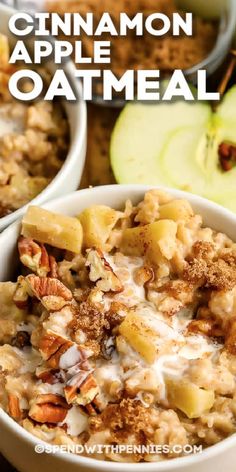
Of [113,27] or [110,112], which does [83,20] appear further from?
[110,112]

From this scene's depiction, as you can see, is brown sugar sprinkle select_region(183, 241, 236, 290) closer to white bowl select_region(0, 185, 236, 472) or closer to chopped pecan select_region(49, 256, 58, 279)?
white bowl select_region(0, 185, 236, 472)

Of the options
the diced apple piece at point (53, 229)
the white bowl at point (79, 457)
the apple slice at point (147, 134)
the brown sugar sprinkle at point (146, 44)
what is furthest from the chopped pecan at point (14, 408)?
the brown sugar sprinkle at point (146, 44)

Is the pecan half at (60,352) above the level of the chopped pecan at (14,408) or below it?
above

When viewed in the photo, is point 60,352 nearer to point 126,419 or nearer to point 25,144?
point 126,419

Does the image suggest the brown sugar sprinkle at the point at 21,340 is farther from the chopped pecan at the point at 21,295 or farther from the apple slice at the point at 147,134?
the apple slice at the point at 147,134

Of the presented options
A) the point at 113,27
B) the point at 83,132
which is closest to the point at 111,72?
the point at 113,27

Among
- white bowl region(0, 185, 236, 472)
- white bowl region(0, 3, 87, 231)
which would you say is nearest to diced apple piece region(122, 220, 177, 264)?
white bowl region(0, 185, 236, 472)

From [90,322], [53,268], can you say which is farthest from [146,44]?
[90,322]
